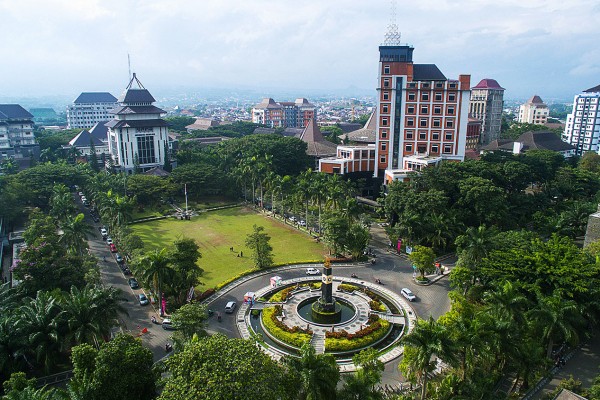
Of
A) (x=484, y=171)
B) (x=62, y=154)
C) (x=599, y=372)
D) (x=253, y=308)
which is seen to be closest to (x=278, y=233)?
(x=253, y=308)

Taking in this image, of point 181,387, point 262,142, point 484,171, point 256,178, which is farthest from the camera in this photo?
point 262,142

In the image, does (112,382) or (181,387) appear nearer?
(181,387)

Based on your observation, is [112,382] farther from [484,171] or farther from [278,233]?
[484,171]

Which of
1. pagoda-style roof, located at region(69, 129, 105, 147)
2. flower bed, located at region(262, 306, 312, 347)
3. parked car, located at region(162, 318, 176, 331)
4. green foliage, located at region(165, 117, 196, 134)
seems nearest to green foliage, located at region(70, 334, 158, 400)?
parked car, located at region(162, 318, 176, 331)

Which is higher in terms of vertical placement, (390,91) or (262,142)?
(390,91)

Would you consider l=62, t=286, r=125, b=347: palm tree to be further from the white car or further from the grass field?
the white car

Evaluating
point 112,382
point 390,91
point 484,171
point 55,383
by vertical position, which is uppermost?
point 390,91
